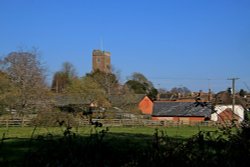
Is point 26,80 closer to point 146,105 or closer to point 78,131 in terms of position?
point 146,105

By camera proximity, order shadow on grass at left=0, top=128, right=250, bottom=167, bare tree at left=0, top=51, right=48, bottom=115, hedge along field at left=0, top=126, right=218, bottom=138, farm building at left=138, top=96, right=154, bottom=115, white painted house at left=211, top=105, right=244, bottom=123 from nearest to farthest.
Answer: shadow on grass at left=0, top=128, right=250, bottom=167 < hedge along field at left=0, top=126, right=218, bottom=138 < white painted house at left=211, top=105, right=244, bottom=123 < bare tree at left=0, top=51, right=48, bottom=115 < farm building at left=138, top=96, right=154, bottom=115

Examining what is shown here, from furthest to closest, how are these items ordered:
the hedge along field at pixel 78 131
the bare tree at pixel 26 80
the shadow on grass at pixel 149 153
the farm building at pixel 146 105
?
the farm building at pixel 146 105, the bare tree at pixel 26 80, the hedge along field at pixel 78 131, the shadow on grass at pixel 149 153

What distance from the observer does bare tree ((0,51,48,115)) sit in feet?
203

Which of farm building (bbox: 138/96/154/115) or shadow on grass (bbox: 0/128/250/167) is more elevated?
farm building (bbox: 138/96/154/115)

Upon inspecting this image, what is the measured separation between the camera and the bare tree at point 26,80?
61.8m

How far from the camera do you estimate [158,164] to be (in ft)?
15.6

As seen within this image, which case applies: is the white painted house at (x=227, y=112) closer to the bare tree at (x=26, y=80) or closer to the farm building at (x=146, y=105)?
the bare tree at (x=26, y=80)

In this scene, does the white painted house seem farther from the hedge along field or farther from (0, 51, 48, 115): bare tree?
(0, 51, 48, 115): bare tree

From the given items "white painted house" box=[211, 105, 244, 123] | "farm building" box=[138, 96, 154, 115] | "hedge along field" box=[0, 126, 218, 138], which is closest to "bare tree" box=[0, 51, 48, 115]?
"hedge along field" box=[0, 126, 218, 138]

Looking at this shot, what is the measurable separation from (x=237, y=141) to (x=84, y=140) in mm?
1882

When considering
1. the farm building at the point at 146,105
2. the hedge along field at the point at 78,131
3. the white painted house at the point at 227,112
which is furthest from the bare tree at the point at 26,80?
the white painted house at the point at 227,112

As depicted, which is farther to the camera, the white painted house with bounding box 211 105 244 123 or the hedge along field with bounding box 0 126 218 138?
the white painted house with bounding box 211 105 244 123

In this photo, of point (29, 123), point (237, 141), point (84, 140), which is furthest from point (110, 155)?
point (29, 123)

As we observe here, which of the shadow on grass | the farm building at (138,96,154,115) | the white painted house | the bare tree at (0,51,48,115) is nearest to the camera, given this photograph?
the shadow on grass
